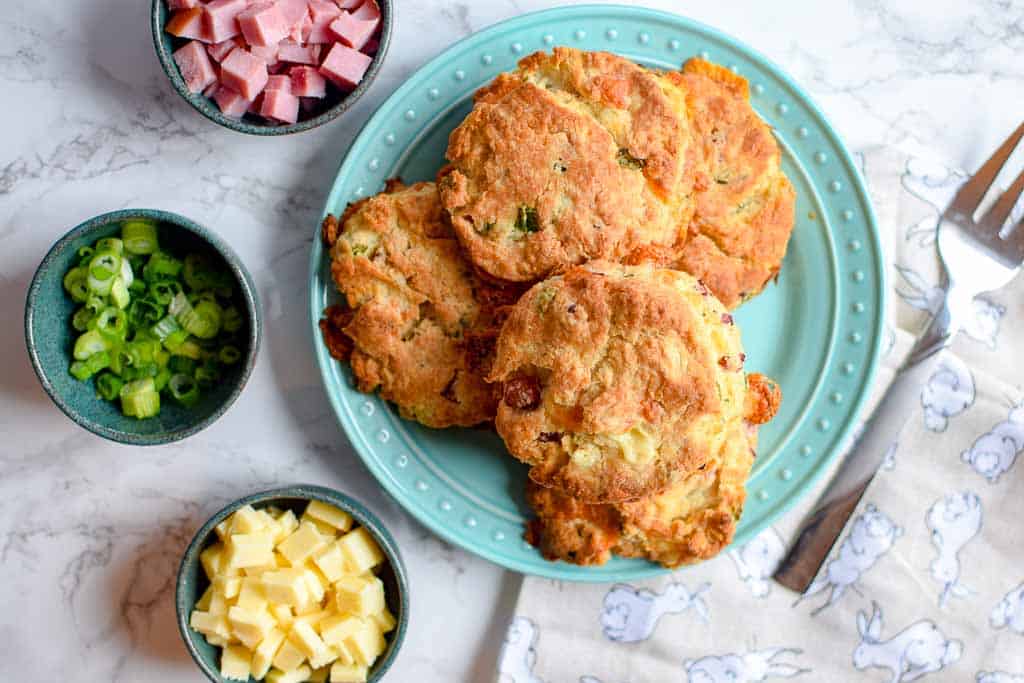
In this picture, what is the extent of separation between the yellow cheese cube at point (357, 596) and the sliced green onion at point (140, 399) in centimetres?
89

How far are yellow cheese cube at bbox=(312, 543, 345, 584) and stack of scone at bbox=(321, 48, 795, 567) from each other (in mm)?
545

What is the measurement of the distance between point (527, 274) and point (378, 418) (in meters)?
0.82

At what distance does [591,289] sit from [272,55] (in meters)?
1.41

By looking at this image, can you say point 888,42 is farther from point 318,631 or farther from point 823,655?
point 318,631

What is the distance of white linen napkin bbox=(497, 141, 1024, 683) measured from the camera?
3.33m

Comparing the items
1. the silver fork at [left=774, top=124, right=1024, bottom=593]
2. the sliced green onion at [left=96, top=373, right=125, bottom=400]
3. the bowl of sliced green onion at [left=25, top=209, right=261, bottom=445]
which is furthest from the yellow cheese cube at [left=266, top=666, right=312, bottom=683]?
the silver fork at [left=774, top=124, right=1024, bottom=593]

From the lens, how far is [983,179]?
326cm

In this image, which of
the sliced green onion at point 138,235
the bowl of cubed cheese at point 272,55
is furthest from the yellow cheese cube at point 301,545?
the bowl of cubed cheese at point 272,55

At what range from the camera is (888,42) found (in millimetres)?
3383

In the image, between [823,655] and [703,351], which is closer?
[703,351]

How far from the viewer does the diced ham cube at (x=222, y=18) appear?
2.87 meters

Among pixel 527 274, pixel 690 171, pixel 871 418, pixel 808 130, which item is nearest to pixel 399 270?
pixel 527 274

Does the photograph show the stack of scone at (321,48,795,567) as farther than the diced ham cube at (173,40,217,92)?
No

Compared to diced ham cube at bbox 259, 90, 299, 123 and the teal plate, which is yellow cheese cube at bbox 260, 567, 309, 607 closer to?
the teal plate
